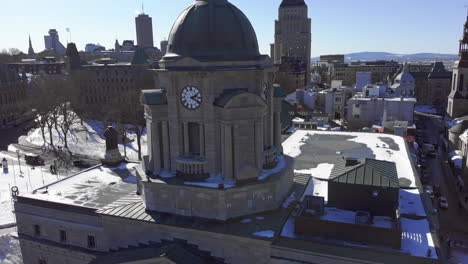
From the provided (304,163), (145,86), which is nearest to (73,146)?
(145,86)

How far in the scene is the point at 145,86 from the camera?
116 meters

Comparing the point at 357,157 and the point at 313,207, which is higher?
the point at 357,157

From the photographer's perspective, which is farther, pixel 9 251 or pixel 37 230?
pixel 9 251

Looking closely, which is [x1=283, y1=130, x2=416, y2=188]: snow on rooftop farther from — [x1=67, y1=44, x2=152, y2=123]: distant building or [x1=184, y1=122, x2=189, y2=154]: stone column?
[x1=67, y1=44, x2=152, y2=123]: distant building

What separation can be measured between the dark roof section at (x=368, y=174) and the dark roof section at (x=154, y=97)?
1478cm

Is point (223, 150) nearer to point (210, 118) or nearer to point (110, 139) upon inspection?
point (210, 118)

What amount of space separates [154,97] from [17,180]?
45135mm

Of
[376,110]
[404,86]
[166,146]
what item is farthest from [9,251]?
[404,86]

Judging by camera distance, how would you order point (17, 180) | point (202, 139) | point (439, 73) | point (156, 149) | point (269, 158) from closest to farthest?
point (202, 139) < point (156, 149) < point (269, 158) < point (17, 180) < point (439, 73)

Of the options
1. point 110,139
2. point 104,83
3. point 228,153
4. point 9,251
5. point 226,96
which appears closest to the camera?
point 226,96

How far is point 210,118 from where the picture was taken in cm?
2778

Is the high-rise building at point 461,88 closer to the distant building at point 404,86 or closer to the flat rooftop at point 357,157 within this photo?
the distant building at point 404,86

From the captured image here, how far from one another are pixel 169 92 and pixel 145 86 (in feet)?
298

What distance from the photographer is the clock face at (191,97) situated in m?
28.1
